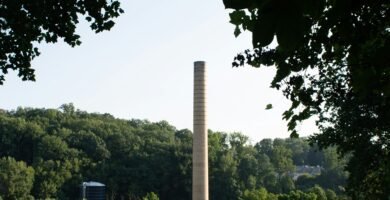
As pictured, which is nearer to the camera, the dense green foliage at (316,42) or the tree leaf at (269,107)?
the dense green foliage at (316,42)

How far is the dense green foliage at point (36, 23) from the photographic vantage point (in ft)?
28.3

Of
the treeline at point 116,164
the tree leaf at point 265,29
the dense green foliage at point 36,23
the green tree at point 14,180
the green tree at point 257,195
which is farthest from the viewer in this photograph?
the treeline at point 116,164

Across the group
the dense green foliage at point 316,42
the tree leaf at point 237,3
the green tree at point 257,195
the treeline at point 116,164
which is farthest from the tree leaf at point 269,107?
the treeline at point 116,164

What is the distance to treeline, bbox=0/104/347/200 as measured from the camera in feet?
207

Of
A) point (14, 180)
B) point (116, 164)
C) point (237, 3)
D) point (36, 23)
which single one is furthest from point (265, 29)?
point (116, 164)

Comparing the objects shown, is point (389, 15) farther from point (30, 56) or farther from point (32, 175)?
point (32, 175)

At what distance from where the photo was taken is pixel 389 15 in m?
3.17

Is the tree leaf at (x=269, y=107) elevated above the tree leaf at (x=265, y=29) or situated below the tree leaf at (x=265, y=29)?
above

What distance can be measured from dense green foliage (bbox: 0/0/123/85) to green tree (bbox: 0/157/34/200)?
178ft

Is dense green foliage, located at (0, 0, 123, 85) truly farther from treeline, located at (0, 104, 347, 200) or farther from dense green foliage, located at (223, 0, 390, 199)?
treeline, located at (0, 104, 347, 200)

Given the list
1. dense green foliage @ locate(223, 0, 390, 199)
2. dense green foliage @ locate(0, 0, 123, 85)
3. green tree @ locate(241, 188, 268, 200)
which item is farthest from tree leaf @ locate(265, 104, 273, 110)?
green tree @ locate(241, 188, 268, 200)

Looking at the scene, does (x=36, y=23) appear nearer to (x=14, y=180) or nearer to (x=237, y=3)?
(x=237, y=3)

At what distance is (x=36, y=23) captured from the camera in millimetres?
8766

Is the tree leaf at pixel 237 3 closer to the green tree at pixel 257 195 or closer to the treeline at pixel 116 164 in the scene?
the green tree at pixel 257 195
